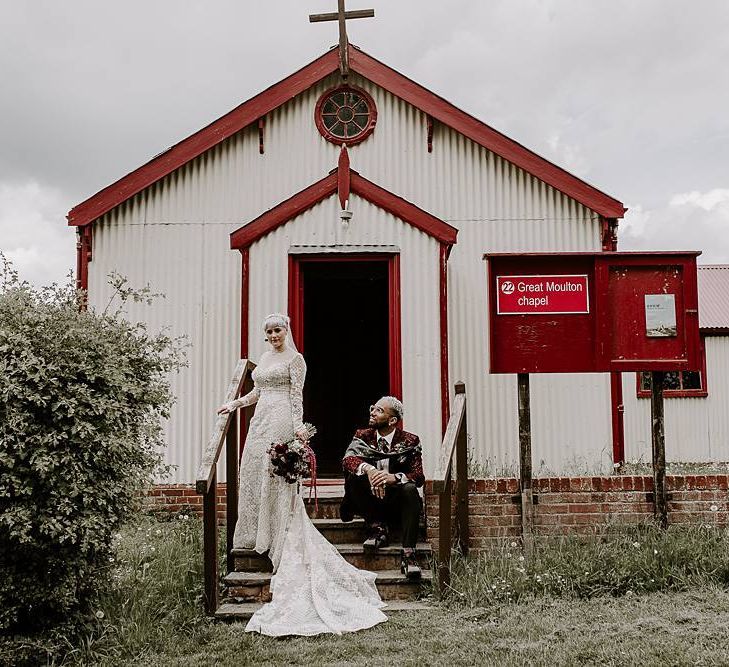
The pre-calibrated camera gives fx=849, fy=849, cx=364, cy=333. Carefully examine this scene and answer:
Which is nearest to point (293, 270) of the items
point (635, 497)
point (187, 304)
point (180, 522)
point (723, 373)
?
point (187, 304)

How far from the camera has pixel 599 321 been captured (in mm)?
7523

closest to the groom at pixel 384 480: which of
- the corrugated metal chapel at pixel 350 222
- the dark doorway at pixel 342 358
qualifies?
the corrugated metal chapel at pixel 350 222

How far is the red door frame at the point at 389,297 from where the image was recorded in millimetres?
8656

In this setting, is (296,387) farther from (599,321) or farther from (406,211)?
(599,321)

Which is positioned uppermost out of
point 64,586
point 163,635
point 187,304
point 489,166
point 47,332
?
point 489,166

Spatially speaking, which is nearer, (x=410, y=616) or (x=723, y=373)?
(x=410, y=616)

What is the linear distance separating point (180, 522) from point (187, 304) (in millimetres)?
2579

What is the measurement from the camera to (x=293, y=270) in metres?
9.01

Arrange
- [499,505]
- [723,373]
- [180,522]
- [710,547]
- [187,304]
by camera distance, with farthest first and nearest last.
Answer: [723,373]
[187,304]
[180,522]
[499,505]
[710,547]

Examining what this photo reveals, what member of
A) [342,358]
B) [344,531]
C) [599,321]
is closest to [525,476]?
[599,321]

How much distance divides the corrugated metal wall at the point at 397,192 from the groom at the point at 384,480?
2.40 meters

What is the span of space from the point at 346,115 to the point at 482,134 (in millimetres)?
1714

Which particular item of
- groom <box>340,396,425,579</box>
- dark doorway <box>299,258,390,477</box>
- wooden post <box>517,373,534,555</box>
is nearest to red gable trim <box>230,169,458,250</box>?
wooden post <box>517,373,534,555</box>

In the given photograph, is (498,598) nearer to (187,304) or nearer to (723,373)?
(187,304)
